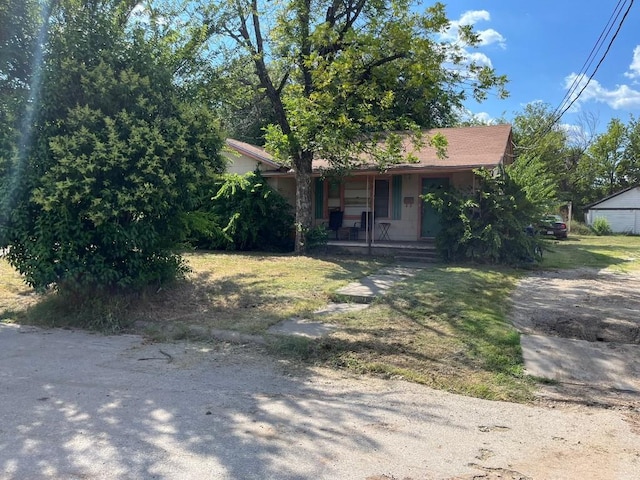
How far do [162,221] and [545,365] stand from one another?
531 centimetres

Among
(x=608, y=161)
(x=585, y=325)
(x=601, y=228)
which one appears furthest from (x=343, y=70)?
(x=608, y=161)

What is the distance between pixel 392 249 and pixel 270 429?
10.7 metres

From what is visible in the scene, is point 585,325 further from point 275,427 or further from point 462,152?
point 462,152

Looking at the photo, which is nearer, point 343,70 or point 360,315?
point 360,315

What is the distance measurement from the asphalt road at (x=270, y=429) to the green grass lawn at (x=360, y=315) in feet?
1.42

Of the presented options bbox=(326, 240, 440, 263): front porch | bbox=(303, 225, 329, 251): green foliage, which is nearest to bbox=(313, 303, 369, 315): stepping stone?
bbox=(326, 240, 440, 263): front porch

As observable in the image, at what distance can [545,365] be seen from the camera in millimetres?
4887

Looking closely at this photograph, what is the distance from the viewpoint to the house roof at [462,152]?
13703 mm

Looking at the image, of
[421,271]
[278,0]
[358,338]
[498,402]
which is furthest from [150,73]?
[278,0]

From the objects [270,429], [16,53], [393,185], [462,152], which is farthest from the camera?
[393,185]

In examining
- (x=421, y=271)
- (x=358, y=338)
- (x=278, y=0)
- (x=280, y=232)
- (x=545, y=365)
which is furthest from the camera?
(x=280, y=232)

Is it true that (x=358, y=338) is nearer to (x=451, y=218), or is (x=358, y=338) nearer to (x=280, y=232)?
(x=451, y=218)

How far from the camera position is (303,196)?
14.1m

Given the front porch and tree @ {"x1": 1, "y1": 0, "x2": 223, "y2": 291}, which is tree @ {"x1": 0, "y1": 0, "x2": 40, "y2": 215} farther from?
the front porch
